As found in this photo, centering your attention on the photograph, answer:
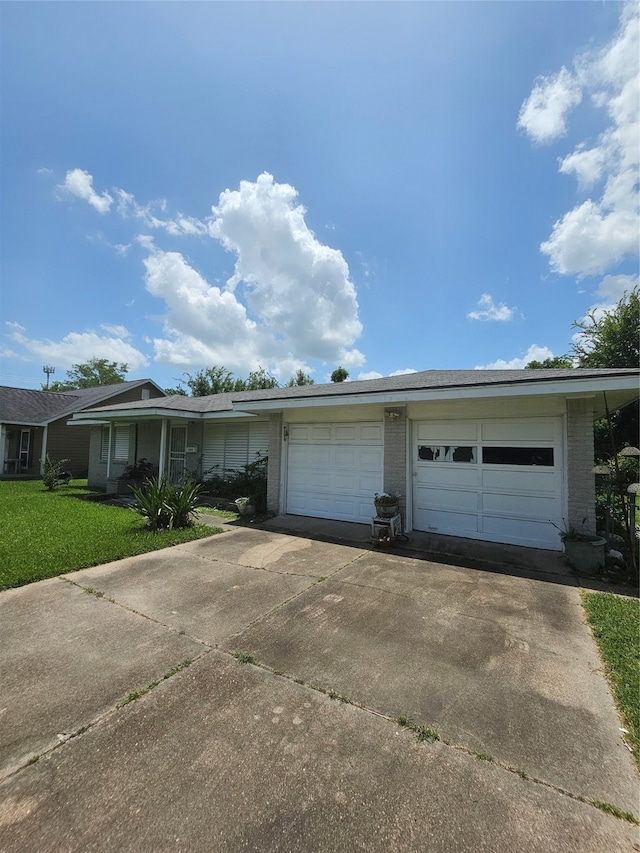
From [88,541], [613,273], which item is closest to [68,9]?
[88,541]

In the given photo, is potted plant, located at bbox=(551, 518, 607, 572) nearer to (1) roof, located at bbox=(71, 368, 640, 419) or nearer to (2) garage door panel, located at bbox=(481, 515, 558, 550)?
(2) garage door panel, located at bbox=(481, 515, 558, 550)

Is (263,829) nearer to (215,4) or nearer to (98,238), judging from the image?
(215,4)

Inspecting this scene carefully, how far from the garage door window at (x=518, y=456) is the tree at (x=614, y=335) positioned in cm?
2094

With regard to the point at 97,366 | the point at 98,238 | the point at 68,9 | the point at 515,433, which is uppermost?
the point at 97,366

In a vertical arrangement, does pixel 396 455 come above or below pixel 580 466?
above

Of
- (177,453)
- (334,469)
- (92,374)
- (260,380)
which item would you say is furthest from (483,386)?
(92,374)

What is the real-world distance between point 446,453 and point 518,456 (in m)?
1.29

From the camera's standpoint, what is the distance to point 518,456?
6.53m

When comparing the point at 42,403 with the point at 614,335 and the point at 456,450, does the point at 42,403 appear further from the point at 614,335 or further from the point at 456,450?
the point at 614,335

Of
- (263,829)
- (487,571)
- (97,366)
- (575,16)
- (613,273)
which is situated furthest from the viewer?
(97,366)

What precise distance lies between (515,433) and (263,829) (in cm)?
654

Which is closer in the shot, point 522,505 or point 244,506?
point 522,505

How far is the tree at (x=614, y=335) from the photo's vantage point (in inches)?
839

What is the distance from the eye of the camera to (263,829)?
165 cm
